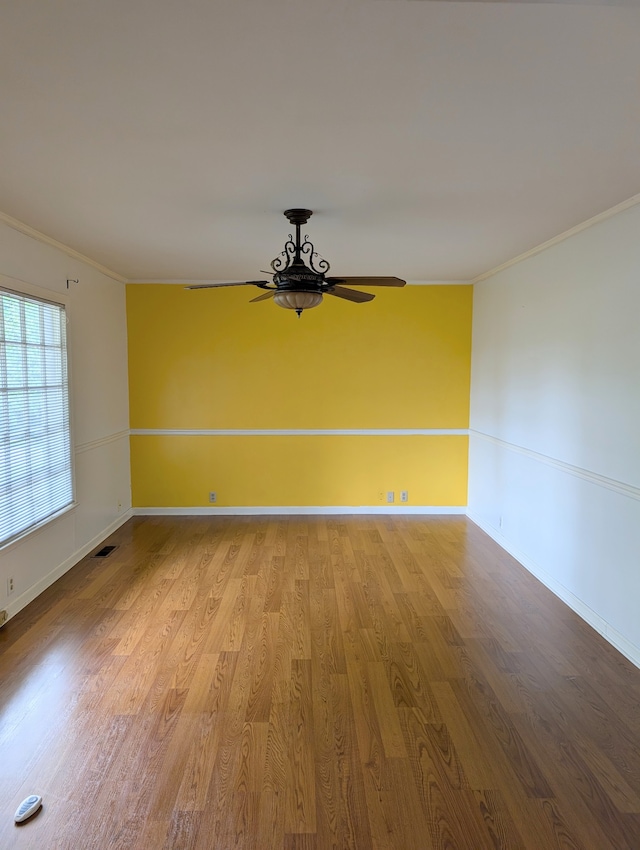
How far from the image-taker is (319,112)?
1.89m

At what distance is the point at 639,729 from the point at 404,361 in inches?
157

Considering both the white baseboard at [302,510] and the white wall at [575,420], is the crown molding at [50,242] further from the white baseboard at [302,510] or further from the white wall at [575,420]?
the white wall at [575,420]

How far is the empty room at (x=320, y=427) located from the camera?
171cm

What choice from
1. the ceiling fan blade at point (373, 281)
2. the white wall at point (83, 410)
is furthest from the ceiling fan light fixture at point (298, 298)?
the white wall at point (83, 410)

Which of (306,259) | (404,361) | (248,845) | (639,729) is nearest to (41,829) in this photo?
(248,845)

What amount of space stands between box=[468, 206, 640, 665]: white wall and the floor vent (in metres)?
3.62

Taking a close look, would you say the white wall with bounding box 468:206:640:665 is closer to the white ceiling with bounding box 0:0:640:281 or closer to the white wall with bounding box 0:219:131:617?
the white ceiling with bounding box 0:0:640:281

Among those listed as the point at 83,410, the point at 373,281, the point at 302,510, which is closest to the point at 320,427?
the point at 302,510

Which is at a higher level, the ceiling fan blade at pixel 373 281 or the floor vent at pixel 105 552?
the ceiling fan blade at pixel 373 281

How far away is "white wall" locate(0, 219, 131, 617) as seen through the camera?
3.45 meters

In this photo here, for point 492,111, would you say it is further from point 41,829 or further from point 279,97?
point 41,829

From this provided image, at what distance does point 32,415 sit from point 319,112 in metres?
2.87

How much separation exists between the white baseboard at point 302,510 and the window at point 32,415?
5.44 ft

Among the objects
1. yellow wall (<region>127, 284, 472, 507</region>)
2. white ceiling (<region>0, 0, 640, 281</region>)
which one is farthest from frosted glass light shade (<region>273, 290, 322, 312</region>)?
yellow wall (<region>127, 284, 472, 507</region>)
